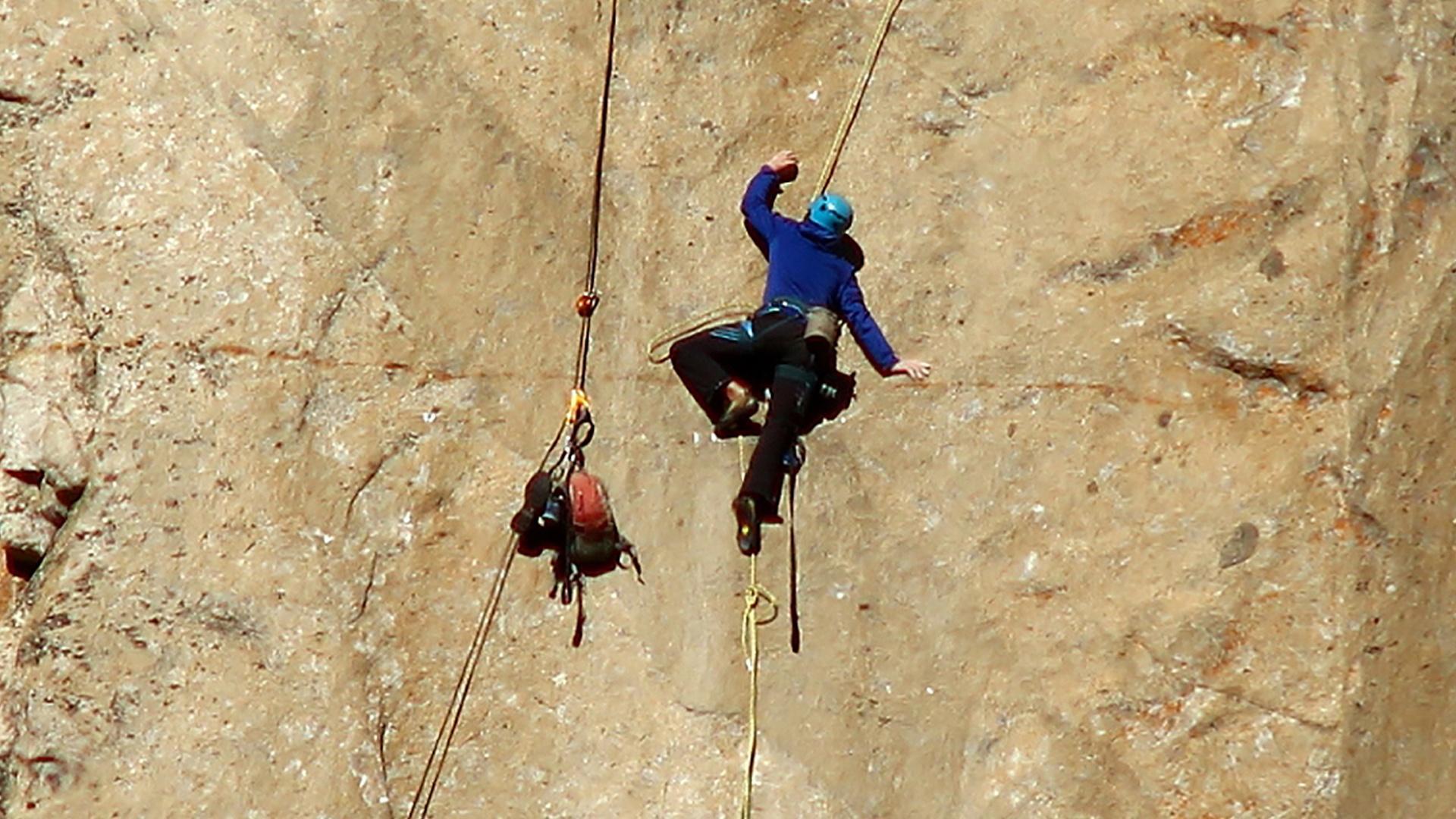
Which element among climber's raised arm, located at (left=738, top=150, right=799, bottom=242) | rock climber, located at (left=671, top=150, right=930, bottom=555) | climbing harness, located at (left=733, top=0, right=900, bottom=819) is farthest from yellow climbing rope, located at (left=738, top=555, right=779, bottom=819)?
climber's raised arm, located at (left=738, top=150, right=799, bottom=242)

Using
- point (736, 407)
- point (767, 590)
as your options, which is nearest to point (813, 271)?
point (736, 407)

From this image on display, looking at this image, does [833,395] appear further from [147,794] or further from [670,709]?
[147,794]

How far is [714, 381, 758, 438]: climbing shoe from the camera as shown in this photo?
7.35 m

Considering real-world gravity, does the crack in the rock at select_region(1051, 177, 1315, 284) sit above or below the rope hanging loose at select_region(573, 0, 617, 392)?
above

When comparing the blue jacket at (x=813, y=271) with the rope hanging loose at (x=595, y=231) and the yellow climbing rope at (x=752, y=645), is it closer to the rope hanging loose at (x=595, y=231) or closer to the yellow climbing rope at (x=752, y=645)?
the rope hanging loose at (x=595, y=231)

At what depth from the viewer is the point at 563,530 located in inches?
290

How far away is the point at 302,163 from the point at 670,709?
2.42 m

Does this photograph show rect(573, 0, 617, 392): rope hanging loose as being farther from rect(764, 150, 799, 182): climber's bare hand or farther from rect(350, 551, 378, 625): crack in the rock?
rect(350, 551, 378, 625): crack in the rock

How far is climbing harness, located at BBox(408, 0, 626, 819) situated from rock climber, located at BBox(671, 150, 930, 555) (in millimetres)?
407

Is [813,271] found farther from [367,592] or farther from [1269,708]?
[1269,708]

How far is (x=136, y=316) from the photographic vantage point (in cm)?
743

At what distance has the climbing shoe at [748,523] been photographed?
726 centimetres

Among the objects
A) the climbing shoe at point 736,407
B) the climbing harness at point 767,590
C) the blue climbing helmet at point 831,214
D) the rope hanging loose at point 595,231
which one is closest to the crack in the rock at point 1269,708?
the climbing harness at point 767,590

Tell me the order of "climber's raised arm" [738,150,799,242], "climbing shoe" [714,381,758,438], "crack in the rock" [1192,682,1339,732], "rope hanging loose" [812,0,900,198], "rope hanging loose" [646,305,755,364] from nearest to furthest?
"crack in the rock" [1192,682,1339,732] < "climbing shoe" [714,381,758,438] < "climber's raised arm" [738,150,799,242] < "rope hanging loose" [646,305,755,364] < "rope hanging loose" [812,0,900,198]
